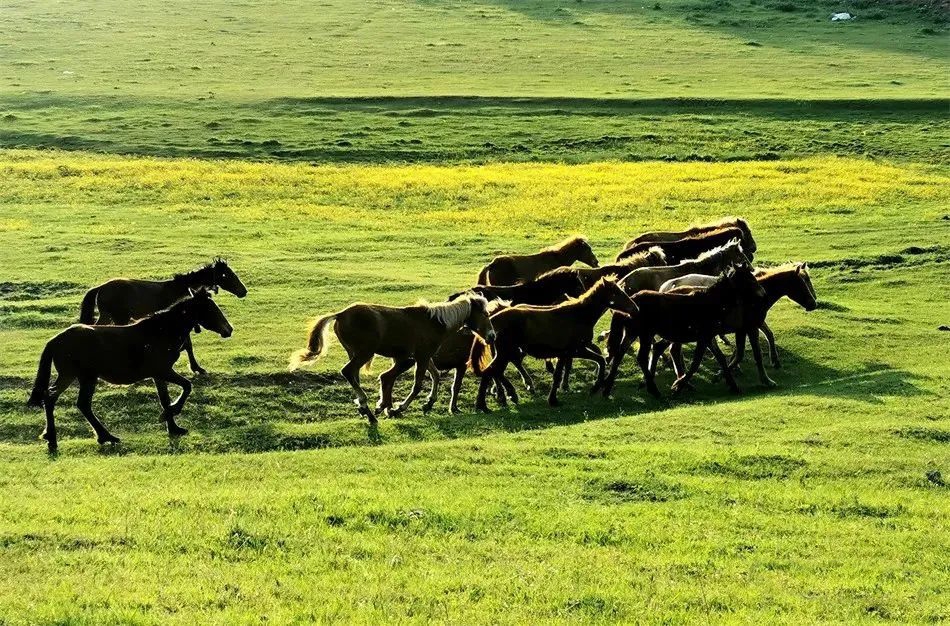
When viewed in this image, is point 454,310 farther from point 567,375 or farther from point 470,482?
point 470,482

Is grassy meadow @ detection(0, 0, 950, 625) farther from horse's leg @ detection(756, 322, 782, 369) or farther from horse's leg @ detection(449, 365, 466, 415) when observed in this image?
horse's leg @ detection(756, 322, 782, 369)

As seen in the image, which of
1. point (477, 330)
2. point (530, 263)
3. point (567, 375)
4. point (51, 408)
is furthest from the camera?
point (530, 263)

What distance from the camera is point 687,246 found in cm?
2355

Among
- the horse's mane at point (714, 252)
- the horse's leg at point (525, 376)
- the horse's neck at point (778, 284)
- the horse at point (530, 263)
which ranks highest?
the horse's mane at point (714, 252)

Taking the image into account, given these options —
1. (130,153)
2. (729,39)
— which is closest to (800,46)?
(729,39)

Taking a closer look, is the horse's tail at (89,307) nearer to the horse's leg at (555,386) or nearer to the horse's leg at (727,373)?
the horse's leg at (555,386)

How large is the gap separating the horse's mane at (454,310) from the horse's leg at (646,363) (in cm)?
267

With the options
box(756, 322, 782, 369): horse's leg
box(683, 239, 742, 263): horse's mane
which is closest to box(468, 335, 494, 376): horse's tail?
box(756, 322, 782, 369): horse's leg

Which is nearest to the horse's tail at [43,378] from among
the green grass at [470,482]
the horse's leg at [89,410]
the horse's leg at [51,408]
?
the horse's leg at [51,408]

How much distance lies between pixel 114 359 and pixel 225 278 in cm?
626

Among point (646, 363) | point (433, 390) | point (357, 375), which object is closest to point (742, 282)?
point (646, 363)

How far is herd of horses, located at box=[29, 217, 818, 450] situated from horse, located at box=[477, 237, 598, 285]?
7.58 ft

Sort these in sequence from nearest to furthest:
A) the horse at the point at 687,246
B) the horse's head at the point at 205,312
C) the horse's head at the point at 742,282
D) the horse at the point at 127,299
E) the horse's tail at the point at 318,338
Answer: the horse's head at the point at 205,312
the horse's tail at the point at 318,338
the horse's head at the point at 742,282
the horse at the point at 127,299
the horse at the point at 687,246

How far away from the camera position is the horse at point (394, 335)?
55.9 ft
